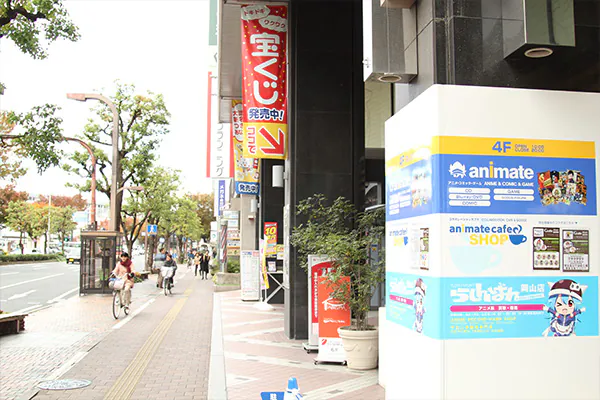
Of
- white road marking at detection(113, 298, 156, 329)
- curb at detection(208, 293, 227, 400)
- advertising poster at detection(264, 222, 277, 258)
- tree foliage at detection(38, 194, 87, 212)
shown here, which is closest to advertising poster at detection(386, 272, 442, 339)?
curb at detection(208, 293, 227, 400)

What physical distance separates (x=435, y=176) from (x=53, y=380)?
263 inches

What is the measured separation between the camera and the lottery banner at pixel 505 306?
422 centimetres

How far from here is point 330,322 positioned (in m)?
9.23

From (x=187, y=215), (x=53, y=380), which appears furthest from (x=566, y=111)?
(x=187, y=215)

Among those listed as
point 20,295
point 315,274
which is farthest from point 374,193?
point 20,295

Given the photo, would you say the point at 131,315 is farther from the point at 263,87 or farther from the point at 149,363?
the point at 263,87

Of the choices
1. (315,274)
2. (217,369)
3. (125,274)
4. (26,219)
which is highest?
(26,219)

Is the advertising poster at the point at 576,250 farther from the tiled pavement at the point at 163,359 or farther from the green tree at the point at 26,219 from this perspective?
the green tree at the point at 26,219

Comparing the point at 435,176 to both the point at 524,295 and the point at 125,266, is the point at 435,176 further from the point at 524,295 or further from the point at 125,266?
the point at 125,266

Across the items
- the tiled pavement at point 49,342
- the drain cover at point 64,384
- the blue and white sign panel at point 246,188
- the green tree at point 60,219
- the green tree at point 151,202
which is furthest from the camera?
the green tree at point 60,219

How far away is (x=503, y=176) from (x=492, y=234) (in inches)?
17.5

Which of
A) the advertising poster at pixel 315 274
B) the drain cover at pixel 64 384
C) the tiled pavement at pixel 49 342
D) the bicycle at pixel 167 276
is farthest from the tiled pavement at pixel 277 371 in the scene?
the bicycle at pixel 167 276

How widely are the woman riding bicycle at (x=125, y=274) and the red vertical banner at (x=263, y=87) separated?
708 centimetres

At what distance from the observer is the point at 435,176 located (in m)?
4.25
